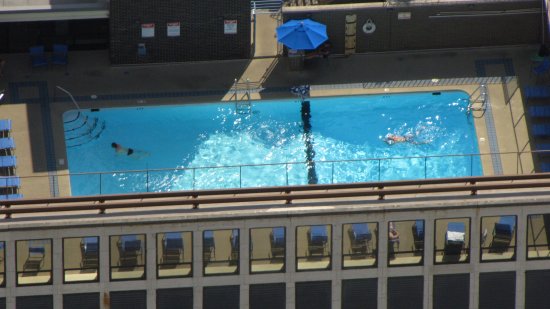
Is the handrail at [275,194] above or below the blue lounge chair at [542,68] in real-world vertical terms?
below

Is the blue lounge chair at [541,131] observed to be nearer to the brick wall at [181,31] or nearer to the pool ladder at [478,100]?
the pool ladder at [478,100]

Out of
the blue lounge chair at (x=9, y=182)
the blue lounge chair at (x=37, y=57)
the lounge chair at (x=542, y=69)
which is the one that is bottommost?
the blue lounge chair at (x=9, y=182)

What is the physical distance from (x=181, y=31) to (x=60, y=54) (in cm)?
474

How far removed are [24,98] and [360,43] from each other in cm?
1321

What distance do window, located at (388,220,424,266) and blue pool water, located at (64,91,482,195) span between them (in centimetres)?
393

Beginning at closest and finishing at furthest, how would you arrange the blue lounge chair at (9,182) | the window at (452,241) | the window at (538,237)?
the window at (452,241) → the window at (538,237) → the blue lounge chair at (9,182)

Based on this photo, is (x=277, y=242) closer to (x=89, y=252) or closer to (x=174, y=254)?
(x=174, y=254)

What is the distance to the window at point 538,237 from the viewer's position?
255 feet

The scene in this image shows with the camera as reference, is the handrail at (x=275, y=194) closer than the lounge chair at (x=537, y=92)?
Yes

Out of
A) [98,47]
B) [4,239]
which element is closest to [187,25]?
[98,47]

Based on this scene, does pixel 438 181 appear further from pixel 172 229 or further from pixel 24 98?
pixel 24 98

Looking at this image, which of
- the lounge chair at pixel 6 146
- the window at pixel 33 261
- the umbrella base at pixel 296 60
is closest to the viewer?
the window at pixel 33 261

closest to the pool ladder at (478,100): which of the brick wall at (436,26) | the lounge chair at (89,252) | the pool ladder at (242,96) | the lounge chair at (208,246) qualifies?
the brick wall at (436,26)

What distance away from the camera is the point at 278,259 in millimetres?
76750
